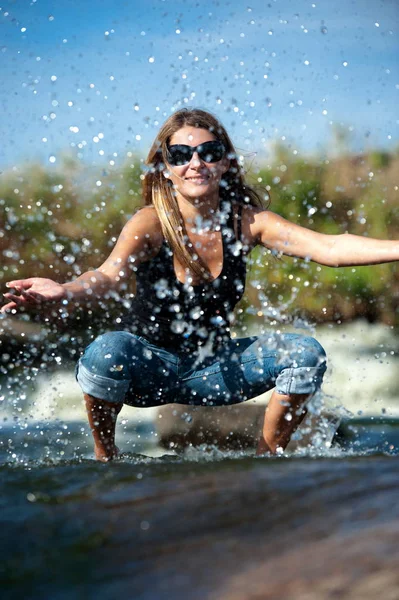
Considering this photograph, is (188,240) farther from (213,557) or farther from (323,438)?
A: (213,557)

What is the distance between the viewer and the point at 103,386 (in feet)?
11.6

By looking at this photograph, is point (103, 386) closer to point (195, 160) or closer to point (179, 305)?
point (179, 305)

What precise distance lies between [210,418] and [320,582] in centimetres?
362

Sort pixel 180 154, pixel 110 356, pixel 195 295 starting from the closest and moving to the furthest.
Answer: pixel 110 356
pixel 195 295
pixel 180 154

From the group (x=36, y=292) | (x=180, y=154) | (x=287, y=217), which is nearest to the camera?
(x=36, y=292)

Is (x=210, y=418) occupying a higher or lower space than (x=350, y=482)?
lower

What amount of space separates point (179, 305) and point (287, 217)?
7713 mm

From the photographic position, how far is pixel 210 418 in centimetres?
532

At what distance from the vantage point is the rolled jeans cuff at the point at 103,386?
11.6 ft

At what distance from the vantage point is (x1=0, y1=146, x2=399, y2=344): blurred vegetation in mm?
10750

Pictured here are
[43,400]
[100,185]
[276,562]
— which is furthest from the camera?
[100,185]

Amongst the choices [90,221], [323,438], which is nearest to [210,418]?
[323,438]

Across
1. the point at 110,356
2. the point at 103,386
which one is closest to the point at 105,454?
the point at 103,386

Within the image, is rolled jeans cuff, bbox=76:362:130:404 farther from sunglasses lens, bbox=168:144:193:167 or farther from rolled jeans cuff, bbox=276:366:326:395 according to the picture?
sunglasses lens, bbox=168:144:193:167
